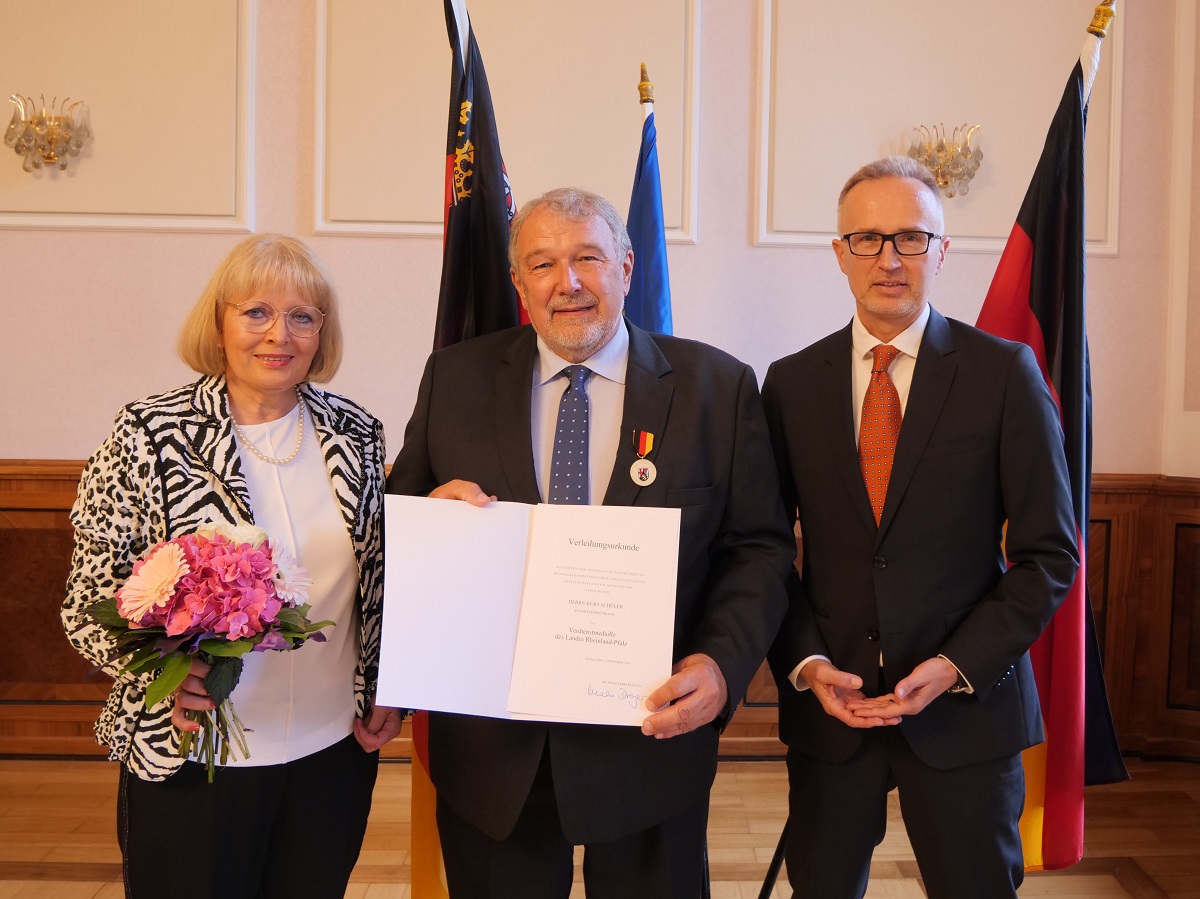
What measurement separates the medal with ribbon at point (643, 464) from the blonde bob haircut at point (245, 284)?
0.70 m

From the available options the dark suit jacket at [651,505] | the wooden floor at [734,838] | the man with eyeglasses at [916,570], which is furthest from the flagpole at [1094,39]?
the wooden floor at [734,838]

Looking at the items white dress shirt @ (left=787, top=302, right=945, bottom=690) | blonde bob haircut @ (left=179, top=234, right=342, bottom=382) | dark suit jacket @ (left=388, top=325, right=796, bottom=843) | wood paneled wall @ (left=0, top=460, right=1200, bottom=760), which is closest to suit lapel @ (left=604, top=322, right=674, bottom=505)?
dark suit jacket @ (left=388, top=325, right=796, bottom=843)

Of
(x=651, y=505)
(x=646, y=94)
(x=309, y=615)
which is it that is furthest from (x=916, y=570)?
(x=646, y=94)

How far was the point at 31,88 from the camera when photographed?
12.6 ft

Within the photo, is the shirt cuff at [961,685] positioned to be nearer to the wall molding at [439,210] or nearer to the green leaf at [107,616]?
the green leaf at [107,616]

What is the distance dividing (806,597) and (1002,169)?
2856 mm

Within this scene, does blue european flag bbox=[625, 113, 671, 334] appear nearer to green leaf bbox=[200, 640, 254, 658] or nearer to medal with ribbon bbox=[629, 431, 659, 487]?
medal with ribbon bbox=[629, 431, 659, 487]

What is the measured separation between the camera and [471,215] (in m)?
2.52

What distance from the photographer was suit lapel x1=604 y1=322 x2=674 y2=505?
5.34 ft

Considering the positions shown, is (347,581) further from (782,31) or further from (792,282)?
(782,31)

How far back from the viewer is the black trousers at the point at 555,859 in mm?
1688

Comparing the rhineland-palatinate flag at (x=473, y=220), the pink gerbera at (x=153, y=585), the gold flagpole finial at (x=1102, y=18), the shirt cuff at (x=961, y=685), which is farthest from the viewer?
the rhineland-palatinate flag at (x=473, y=220)

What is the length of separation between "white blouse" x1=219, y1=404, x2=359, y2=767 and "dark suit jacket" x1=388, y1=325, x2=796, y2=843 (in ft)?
0.53

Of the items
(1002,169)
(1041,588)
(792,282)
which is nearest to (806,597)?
(1041,588)
